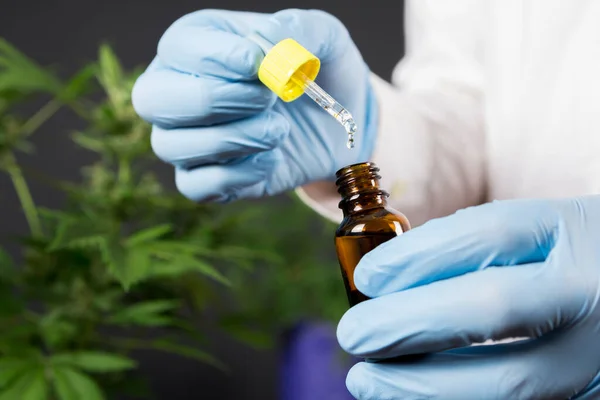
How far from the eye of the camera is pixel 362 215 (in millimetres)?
532

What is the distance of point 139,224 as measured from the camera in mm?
1056

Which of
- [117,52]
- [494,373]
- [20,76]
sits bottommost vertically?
[494,373]

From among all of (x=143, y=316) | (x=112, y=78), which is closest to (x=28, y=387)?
(x=143, y=316)

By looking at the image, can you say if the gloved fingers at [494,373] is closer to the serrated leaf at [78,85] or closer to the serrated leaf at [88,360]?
the serrated leaf at [88,360]

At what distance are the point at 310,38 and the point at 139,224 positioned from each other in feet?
1.56

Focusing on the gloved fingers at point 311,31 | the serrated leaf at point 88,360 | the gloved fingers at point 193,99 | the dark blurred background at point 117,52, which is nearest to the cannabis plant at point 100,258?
the serrated leaf at point 88,360

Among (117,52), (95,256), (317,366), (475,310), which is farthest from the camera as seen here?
(117,52)

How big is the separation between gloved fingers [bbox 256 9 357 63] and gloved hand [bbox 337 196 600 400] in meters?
0.27

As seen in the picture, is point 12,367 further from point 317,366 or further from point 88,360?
point 317,366

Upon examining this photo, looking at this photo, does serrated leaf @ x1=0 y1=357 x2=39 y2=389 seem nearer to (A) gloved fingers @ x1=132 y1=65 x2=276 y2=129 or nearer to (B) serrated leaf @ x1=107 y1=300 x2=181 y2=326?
(B) serrated leaf @ x1=107 y1=300 x2=181 y2=326

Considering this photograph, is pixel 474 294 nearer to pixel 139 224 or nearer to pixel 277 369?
pixel 139 224

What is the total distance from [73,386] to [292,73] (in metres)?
0.42

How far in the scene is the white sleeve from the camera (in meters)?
0.88

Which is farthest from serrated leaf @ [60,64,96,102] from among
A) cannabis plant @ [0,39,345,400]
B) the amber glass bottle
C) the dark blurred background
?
the dark blurred background
